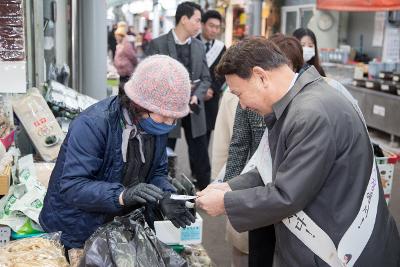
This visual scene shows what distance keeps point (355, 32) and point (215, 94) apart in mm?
5997

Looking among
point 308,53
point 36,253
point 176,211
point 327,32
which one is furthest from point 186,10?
point 327,32

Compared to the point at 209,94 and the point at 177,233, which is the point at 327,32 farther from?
the point at 177,233

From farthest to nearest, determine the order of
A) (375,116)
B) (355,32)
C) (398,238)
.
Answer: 1. (355,32)
2. (375,116)
3. (398,238)

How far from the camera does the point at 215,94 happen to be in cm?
570

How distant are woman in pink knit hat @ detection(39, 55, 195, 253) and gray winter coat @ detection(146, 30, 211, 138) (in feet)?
8.96

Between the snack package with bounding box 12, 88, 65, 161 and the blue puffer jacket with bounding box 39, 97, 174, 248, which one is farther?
the snack package with bounding box 12, 88, 65, 161

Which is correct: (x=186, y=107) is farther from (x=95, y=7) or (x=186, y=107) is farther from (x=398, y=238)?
(x=95, y=7)

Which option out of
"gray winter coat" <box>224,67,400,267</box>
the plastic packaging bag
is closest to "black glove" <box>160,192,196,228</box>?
"gray winter coat" <box>224,67,400,267</box>

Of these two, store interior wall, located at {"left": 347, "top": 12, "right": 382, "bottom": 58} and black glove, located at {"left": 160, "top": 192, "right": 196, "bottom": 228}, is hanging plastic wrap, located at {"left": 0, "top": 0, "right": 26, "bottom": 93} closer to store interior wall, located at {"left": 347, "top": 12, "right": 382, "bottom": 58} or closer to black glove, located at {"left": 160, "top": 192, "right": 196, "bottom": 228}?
black glove, located at {"left": 160, "top": 192, "right": 196, "bottom": 228}

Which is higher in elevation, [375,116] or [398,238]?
[398,238]

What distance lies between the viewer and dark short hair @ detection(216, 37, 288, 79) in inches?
69.7

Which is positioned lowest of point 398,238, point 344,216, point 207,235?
point 207,235

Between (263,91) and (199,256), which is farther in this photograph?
(199,256)

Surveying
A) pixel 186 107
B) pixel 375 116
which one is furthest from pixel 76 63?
pixel 375 116
